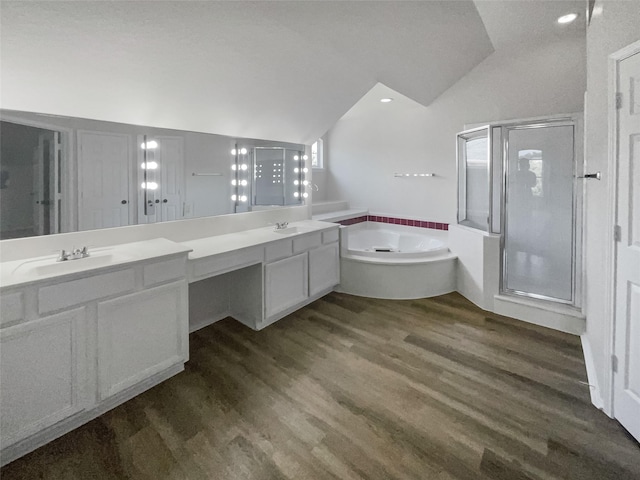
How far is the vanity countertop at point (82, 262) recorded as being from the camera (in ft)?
5.15

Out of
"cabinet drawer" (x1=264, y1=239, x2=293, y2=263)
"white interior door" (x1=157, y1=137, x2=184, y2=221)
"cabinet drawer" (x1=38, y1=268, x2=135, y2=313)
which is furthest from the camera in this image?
"cabinet drawer" (x1=264, y1=239, x2=293, y2=263)

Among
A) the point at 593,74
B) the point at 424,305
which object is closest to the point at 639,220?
the point at 593,74

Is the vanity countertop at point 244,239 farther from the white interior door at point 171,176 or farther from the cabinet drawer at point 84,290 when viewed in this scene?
the cabinet drawer at point 84,290

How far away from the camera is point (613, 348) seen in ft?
5.83

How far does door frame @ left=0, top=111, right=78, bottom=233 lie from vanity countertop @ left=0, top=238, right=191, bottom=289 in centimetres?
21

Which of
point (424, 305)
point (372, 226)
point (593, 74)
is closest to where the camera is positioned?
point (593, 74)

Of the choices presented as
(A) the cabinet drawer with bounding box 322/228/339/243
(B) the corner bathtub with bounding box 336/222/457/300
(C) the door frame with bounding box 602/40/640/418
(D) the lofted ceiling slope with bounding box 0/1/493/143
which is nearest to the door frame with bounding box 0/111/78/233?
(D) the lofted ceiling slope with bounding box 0/1/493/143

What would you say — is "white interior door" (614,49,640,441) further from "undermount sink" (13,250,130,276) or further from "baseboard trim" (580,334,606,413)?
"undermount sink" (13,250,130,276)

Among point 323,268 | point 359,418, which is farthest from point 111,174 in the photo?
point 359,418

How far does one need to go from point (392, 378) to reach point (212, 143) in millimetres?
2422

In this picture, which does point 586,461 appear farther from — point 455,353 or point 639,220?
point 639,220

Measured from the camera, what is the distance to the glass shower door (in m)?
3.12

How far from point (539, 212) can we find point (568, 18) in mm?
1679

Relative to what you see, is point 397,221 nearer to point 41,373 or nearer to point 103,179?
point 103,179
